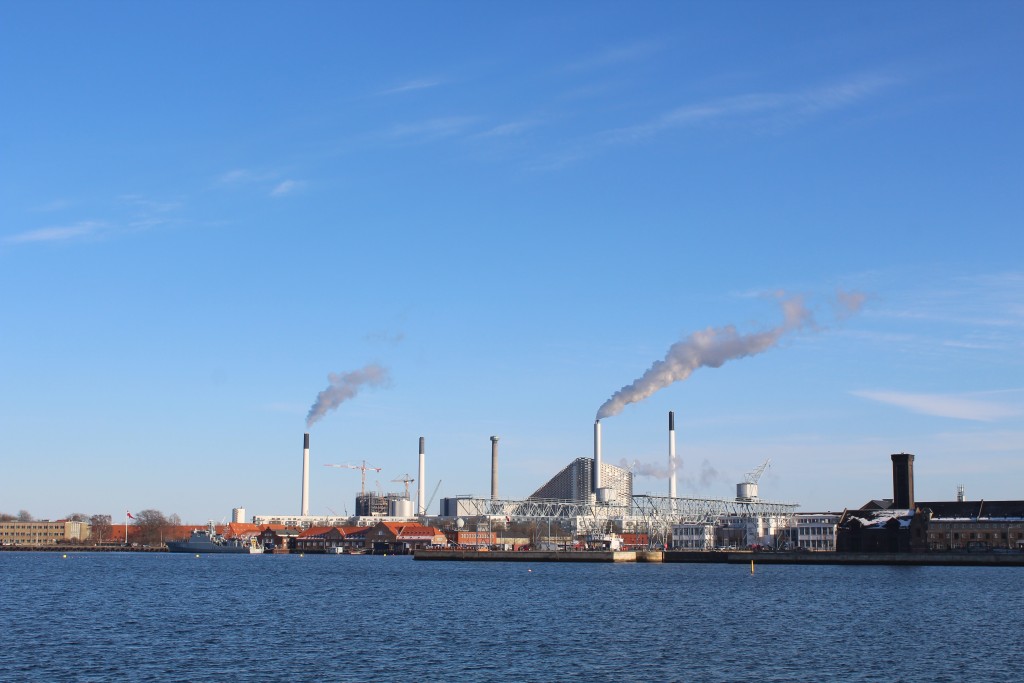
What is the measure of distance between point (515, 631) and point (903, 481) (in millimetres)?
122000

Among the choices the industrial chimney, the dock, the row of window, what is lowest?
the dock

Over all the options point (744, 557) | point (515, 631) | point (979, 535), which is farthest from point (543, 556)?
point (515, 631)

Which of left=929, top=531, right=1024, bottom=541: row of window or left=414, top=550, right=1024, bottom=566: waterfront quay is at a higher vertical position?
left=929, top=531, right=1024, bottom=541: row of window

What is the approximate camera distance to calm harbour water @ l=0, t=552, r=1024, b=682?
143 ft

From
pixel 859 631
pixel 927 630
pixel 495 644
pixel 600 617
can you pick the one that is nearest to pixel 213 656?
pixel 495 644

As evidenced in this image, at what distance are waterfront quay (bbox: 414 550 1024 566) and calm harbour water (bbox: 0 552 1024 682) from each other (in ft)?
136

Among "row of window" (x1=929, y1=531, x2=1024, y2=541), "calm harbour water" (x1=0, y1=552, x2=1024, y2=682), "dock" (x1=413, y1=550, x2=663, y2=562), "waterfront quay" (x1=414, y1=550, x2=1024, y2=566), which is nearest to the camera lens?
"calm harbour water" (x1=0, y1=552, x2=1024, y2=682)

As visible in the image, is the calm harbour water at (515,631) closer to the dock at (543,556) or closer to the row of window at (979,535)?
the row of window at (979,535)

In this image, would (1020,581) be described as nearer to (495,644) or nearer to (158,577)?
(495,644)

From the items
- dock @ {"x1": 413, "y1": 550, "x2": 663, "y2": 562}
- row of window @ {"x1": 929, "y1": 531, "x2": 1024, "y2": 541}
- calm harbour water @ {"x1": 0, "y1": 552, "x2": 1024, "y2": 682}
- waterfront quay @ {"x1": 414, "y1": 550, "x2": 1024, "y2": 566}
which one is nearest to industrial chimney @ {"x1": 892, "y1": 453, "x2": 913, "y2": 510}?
row of window @ {"x1": 929, "y1": 531, "x2": 1024, "y2": 541}

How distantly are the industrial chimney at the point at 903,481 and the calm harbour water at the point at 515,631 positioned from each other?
210ft

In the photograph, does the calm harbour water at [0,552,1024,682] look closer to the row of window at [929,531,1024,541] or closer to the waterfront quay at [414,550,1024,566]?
the waterfront quay at [414,550,1024,566]

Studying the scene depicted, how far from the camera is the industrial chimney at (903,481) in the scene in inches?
6501

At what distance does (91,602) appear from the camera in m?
77.5
